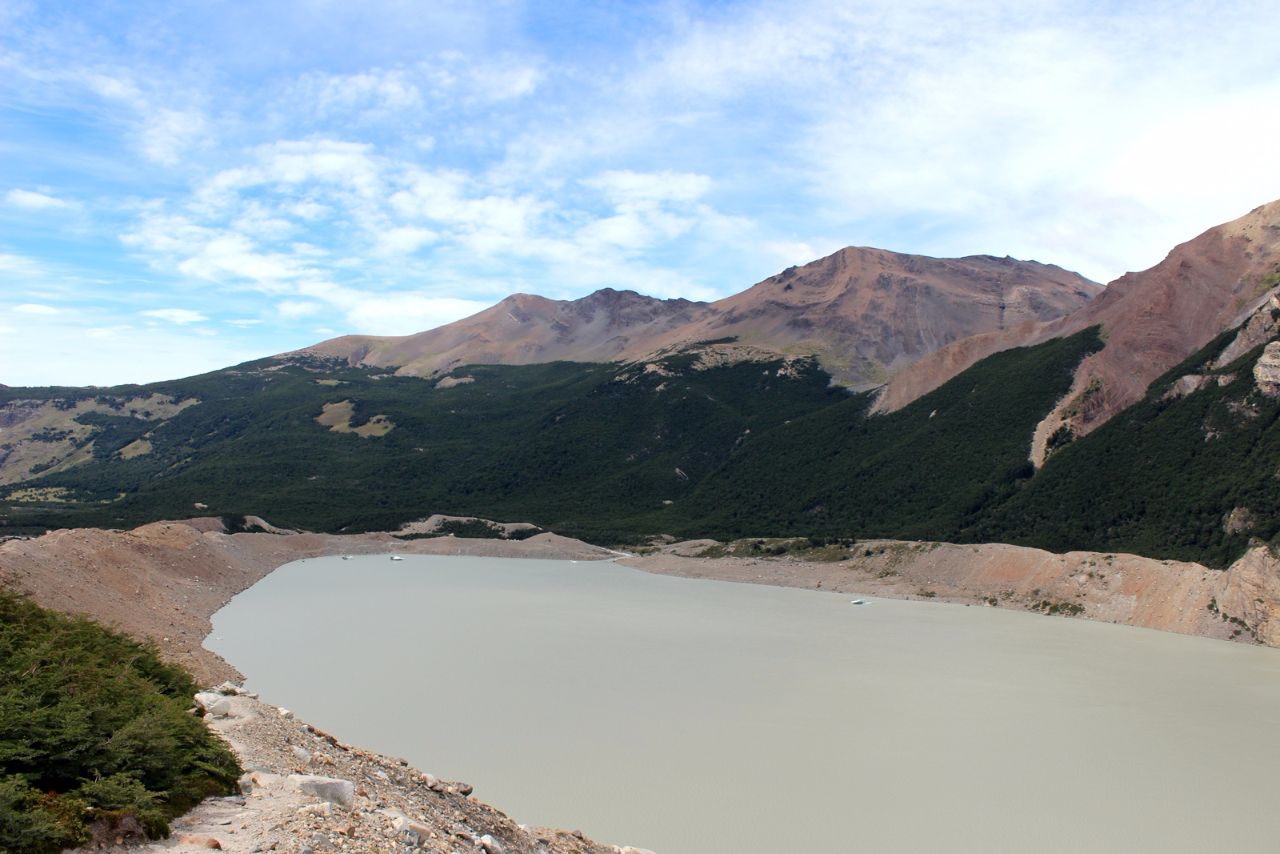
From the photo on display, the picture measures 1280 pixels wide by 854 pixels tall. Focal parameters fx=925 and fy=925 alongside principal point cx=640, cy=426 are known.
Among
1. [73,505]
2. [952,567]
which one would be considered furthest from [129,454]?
[952,567]

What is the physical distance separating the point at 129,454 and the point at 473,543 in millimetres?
96700

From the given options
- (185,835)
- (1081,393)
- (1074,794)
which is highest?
(1081,393)

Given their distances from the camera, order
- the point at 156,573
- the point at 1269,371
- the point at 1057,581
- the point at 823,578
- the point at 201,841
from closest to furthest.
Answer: the point at 201,841
the point at 156,573
the point at 1057,581
the point at 1269,371
the point at 823,578

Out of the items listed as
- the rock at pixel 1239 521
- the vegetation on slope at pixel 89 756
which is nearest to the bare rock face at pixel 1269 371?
the rock at pixel 1239 521

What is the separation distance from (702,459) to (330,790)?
372 feet

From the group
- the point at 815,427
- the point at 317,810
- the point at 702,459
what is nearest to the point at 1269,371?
the point at 815,427

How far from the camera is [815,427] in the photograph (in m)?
113

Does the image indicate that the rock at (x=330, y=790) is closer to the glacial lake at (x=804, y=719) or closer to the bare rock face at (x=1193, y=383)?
the glacial lake at (x=804, y=719)

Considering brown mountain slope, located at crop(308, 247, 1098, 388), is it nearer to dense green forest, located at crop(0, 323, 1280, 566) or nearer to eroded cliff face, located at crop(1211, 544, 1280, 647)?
dense green forest, located at crop(0, 323, 1280, 566)

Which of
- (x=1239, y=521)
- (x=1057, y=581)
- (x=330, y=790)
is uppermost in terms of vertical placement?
(x=1239, y=521)

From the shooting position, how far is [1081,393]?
264 ft

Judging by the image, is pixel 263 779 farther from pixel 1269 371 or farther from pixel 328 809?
Answer: pixel 1269 371

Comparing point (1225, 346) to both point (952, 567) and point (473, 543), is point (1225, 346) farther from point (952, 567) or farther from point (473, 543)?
point (473, 543)

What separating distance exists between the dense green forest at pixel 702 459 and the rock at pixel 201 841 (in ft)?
167
